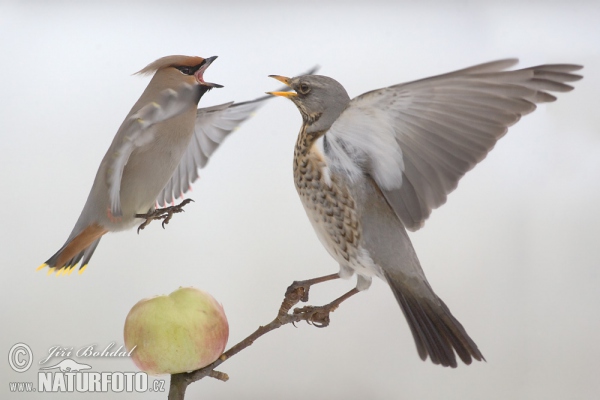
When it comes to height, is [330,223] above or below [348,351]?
above

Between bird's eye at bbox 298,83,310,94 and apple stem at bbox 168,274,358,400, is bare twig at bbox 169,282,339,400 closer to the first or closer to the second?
apple stem at bbox 168,274,358,400

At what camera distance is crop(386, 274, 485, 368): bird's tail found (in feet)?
2.89

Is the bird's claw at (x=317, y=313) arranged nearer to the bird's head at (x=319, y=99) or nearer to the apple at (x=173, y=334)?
the apple at (x=173, y=334)

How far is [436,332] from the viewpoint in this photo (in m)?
0.90

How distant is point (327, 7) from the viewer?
1.38 metres

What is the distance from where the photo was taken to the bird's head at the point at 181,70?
40.6 inches

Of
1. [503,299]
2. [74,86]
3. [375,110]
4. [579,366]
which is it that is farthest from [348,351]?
[74,86]

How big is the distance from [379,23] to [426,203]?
58 cm

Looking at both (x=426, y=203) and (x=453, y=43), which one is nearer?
(x=426, y=203)

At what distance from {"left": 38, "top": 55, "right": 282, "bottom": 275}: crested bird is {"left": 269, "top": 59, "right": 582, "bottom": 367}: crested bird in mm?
167

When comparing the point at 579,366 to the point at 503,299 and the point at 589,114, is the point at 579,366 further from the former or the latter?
the point at 589,114
